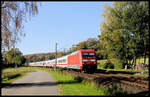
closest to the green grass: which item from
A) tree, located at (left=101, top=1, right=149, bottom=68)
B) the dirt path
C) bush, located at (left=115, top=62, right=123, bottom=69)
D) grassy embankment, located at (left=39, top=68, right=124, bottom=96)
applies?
grassy embankment, located at (left=39, top=68, right=124, bottom=96)

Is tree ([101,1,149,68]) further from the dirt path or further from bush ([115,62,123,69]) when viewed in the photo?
the dirt path

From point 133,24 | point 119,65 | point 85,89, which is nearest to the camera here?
point 85,89

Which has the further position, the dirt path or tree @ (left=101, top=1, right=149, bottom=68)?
tree @ (left=101, top=1, right=149, bottom=68)

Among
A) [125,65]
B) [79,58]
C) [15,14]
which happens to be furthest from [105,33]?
[15,14]

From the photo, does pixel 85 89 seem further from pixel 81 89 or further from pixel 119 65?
pixel 119 65

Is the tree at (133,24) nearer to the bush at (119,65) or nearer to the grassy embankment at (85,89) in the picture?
the bush at (119,65)

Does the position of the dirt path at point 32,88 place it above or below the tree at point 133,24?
below

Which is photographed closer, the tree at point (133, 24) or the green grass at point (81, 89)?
the green grass at point (81, 89)

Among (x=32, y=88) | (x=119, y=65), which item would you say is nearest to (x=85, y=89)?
(x=32, y=88)

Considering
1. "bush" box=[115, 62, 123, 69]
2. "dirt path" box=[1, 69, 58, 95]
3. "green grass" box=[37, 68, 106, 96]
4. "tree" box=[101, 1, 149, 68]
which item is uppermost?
"tree" box=[101, 1, 149, 68]

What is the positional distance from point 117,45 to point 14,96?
84.3 feet

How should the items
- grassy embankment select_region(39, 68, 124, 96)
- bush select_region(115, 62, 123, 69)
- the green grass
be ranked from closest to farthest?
grassy embankment select_region(39, 68, 124, 96) → the green grass → bush select_region(115, 62, 123, 69)

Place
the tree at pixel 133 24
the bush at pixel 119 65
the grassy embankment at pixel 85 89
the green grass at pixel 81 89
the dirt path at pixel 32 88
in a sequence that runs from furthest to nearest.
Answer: the bush at pixel 119 65, the tree at pixel 133 24, the dirt path at pixel 32 88, the green grass at pixel 81 89, the grassy embankment at pixel 85 89

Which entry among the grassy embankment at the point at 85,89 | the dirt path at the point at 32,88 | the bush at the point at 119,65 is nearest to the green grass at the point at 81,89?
the grassy embankment at the point at 85,89
